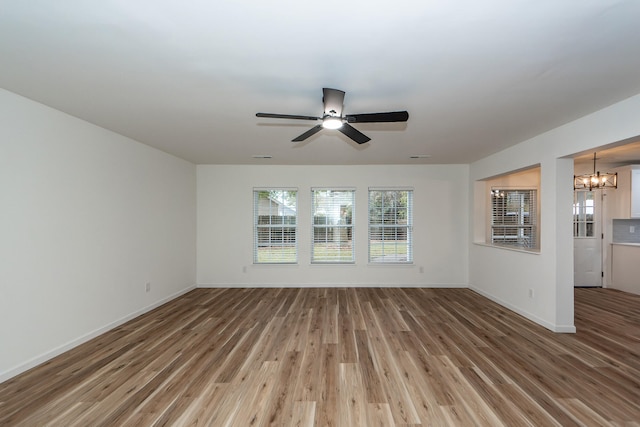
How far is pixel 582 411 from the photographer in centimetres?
193

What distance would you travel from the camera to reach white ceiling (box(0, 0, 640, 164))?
1427mm

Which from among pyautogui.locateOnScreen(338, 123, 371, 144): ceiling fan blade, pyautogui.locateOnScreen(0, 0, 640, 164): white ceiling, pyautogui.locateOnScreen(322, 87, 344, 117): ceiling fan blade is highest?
pyautogui.locateOnScreen(0, 0, 640, 164): white ceiling

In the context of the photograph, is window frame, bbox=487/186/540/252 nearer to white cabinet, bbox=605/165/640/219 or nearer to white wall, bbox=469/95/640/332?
white cabinet, bbox=605/165/640/219

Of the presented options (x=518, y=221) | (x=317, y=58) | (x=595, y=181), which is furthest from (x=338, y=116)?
(x=518, y=221)

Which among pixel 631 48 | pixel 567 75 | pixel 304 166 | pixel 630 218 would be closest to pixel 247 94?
pixel 567 75

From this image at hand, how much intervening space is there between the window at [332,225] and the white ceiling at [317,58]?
2.62 meters

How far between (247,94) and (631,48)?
2.80 metres

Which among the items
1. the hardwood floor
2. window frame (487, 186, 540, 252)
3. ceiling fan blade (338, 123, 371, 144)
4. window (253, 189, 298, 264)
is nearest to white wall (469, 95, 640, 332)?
the hardwood floor

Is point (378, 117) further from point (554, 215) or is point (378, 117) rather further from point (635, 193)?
point (635, 193)

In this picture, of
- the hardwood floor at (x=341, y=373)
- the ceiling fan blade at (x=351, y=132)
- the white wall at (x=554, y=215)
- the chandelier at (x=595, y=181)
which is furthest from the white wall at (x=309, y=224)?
the ceiling fan blade at (x=351, y=132)

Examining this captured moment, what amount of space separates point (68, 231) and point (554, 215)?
19.2 ft

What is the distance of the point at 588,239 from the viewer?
5.21 metres

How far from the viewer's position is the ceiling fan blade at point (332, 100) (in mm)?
2004

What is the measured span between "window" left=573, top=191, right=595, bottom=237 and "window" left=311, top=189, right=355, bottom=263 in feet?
14.9
